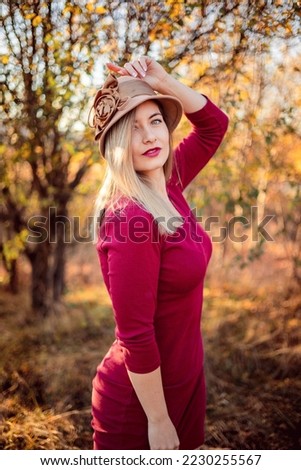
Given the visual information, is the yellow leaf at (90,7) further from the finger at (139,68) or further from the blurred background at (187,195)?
the finger at (139,68)

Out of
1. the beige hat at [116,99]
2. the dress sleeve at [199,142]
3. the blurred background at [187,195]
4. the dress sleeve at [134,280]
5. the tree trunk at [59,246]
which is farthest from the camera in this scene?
the tree trunk at [59,246]

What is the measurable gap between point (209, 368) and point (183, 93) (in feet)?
8.61

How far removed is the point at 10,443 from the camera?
2.72m

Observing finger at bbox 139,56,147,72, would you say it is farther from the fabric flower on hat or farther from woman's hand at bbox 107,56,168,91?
the fabric flower on hat

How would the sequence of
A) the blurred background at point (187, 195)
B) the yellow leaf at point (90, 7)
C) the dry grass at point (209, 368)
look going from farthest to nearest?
the dry grass at point (209, 368), the blurred background at point (187, 195), the yellow leaf at point (90, 7)

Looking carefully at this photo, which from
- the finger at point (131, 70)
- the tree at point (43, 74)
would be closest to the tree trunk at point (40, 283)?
the tree at point (43, 74)

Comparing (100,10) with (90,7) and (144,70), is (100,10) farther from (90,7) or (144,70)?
(144,70)

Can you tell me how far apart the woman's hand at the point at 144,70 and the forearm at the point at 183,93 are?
0.9 inches

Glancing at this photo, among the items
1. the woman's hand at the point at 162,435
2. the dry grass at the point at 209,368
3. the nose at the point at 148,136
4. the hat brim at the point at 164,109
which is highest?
the hat brim at the point at 164,109

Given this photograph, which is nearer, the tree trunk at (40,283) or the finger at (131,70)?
the finger at (131,70)

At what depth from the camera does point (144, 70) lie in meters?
1.98

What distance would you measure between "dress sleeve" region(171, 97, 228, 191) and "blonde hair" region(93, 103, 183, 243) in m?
0.45

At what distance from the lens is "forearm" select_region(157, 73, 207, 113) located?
209 centimetres

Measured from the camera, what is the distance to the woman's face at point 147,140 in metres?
1.81
